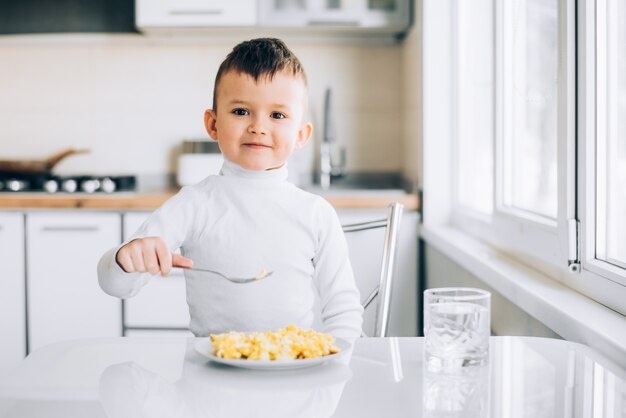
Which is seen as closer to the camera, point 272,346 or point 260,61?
point 272,346

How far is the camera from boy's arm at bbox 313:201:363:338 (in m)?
1.25

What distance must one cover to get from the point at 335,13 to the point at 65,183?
119 cm

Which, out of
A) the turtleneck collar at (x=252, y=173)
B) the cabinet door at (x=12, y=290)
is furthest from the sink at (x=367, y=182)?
the turtleneck collar at (x=252, y=173)

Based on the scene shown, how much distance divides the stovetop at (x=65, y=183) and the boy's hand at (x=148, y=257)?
198 cm

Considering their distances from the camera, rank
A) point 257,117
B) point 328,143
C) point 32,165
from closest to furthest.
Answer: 1. point 257,117
2. point 32,165
3. point 328,143

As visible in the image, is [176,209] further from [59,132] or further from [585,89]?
[59,132]

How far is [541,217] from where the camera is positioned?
1.72m

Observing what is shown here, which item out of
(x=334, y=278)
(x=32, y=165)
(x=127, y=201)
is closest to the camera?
(x=334, y=278)

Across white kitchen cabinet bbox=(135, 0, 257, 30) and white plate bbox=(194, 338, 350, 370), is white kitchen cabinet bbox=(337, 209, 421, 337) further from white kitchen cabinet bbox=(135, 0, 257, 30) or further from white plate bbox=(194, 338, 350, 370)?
white plate bbox=(194, 338, 350, 370)

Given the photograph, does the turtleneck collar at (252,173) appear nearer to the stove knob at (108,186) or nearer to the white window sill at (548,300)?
the white window sill at (548,300)

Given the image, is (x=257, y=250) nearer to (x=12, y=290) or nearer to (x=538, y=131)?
(x=538, y=131)

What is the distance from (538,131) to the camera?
1.77m

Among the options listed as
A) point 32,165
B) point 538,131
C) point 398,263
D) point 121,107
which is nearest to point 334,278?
point 538,131

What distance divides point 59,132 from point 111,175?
32 centimetres
